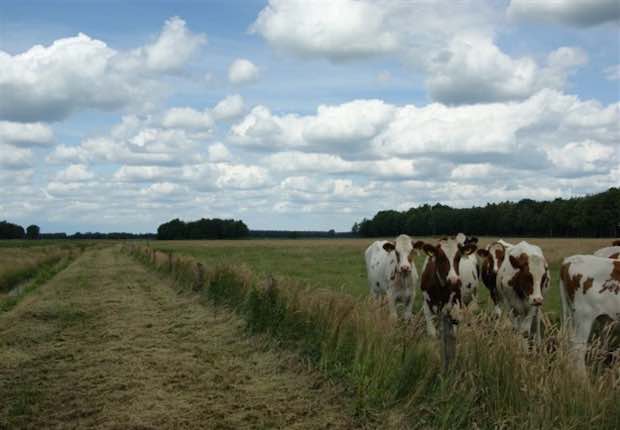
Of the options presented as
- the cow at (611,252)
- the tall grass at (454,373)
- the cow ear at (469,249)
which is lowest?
the tall grass at (454,373)

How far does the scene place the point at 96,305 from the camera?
17844mm

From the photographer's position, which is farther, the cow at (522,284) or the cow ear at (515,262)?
the cow ear at (515,262)

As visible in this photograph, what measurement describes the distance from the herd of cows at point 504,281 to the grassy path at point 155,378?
101 inches

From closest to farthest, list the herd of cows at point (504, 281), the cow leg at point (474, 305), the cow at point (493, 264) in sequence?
1. the herd of cows at point (504, 281)
2. the cow leg at point (474, 305)
3. the cow at point (493, 264)

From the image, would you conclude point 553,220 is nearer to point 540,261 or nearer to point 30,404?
point 540,261

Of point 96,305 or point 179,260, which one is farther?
point 179,260

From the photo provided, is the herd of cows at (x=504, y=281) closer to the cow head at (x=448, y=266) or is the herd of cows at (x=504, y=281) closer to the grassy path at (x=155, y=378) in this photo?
the cow head at (x=448, y=266)

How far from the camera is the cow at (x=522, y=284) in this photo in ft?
36.2

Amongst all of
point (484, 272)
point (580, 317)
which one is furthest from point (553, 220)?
point (580, 317)

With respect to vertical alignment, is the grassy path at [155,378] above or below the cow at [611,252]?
below

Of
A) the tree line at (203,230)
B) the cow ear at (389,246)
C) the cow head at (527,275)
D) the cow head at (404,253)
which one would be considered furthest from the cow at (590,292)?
the tree line at (203,230)

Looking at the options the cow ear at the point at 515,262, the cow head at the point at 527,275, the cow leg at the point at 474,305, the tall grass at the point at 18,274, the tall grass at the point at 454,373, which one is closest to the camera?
the tall grass at the point at 454,373

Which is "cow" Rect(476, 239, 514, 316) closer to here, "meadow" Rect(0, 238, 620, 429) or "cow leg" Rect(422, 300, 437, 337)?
"cow leg" Rect(422, 300, 437, 337)

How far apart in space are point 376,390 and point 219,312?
7745 mm
